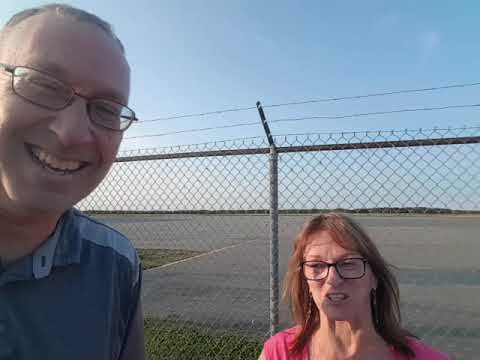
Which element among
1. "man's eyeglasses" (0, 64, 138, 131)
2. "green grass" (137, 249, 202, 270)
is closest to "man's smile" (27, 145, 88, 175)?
"man's eyeglasses" (0, 64, 138, 131)

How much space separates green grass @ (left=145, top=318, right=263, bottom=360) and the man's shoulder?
276 centimetres

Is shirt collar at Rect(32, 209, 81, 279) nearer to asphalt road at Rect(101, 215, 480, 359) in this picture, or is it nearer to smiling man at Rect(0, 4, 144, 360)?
smiling man at Rect(0, 4, 144, 360)

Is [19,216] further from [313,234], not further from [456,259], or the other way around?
[456,259]

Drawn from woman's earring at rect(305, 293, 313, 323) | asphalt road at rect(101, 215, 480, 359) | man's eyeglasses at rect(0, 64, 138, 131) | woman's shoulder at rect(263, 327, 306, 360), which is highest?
man's eyeglasses at rect(0, 64, 138, 131)

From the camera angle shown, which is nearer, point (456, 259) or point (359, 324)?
point (359, 324)

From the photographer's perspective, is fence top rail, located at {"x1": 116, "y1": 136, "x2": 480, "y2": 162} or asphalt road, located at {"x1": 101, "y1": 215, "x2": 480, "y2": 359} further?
asphalt road, located at {"x1": 101, "y1": 215, "x2": 480, "y2": 359}

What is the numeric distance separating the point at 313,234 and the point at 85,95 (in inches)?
48.7

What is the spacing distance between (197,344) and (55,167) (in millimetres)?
3561

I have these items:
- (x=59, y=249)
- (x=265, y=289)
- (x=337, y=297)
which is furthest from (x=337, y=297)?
(x=265, y=289)

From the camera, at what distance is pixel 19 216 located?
0.99 m

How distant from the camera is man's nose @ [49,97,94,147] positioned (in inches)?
36.3

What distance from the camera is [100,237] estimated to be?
4.27 feet

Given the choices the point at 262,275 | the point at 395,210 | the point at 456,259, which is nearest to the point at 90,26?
the point at 395,210

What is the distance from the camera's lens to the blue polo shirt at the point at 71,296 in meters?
1.01
